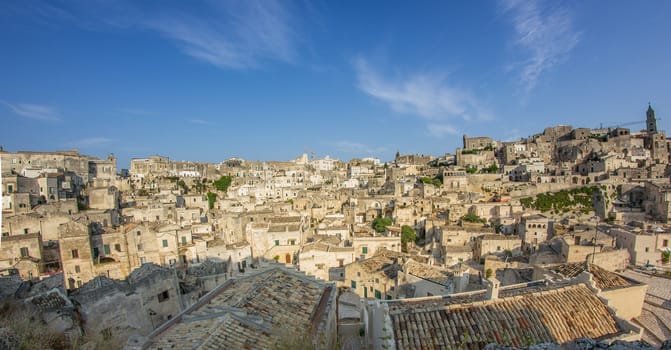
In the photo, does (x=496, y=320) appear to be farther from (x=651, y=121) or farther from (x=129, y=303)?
(x=651, y=121)

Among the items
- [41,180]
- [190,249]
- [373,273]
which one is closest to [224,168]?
[41,180]

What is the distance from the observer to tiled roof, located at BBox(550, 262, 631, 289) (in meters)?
13.5

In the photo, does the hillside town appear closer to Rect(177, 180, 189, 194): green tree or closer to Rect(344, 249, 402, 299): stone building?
Rect(344, 249, 402, 299): stone building

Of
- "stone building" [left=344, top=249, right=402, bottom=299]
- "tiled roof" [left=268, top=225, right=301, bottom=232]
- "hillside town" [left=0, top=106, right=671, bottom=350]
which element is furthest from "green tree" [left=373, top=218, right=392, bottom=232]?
"stone building" [left=344, top=249, right=402, bottom=299]

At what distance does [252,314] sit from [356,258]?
20409 millimetres

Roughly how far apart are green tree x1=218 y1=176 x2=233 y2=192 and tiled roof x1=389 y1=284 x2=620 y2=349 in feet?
221

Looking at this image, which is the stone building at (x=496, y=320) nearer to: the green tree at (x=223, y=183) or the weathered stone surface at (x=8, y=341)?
the weathered stone surface at (x=8, y=341)

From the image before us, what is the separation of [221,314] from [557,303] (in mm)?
10338

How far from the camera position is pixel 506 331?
875 cm

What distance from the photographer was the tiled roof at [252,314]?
8188 millimetres

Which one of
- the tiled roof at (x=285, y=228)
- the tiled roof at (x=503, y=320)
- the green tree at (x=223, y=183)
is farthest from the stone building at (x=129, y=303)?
the green tree at (x=223, y=183)

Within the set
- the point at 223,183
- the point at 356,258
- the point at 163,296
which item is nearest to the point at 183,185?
the point at 223,183

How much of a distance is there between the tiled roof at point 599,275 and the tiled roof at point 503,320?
4.28m

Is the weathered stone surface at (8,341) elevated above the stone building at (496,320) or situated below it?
above
